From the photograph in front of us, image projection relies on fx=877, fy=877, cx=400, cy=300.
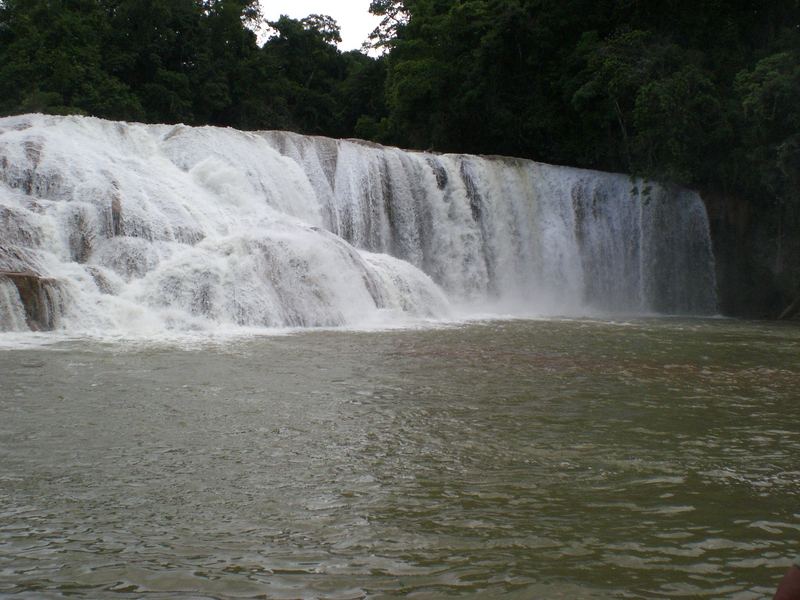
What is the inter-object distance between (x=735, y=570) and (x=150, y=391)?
16.7 ft

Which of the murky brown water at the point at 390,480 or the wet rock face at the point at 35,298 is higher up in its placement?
the wet rock face at the point at 35,298

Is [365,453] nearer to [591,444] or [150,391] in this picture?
[591,444]

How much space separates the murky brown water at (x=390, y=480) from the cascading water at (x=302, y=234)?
153 inches

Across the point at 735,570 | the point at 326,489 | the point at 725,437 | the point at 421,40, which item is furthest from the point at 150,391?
the point at 421,40

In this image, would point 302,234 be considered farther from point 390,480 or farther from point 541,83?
point 541,83

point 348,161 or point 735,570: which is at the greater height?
point 348,161

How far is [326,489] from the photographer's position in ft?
15.2

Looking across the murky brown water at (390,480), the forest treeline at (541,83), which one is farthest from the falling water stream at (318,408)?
the forest treeline at (541,83)

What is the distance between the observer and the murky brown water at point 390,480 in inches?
138

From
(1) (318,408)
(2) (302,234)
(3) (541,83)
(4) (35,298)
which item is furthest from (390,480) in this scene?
Result: (3) (541,83)

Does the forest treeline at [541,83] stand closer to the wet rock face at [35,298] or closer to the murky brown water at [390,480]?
the murky brown water at [390,480]

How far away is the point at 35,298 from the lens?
11438mm

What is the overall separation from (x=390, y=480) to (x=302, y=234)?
11.1m

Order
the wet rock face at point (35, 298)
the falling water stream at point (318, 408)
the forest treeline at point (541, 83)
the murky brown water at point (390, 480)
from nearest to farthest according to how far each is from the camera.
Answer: the murky brown water at point (390, 480)
the falling water stream at point (318, 408)
the wet rock face at point (35, 298)
the forest treeline at point (541, 83)
